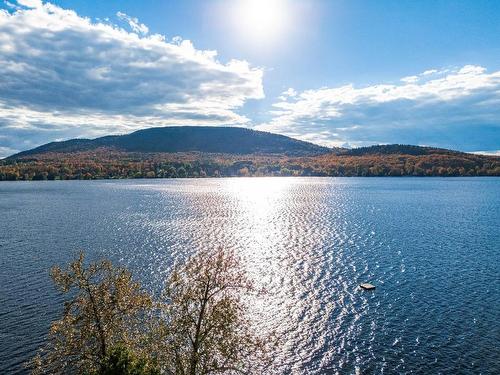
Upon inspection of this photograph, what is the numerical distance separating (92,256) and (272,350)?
192 ft

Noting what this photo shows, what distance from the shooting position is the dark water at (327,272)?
52.6 m

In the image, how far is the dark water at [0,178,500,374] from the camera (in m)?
52.6

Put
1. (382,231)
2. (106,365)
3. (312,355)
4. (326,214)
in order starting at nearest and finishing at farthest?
(106,365)
(312,355)
(382,231)
(326,214)

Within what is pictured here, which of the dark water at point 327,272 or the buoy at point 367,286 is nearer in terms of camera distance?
the dark water at point 327,272

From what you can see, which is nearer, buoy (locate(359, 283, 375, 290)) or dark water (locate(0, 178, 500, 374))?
dark water (locate(0, 178, 500, 374))

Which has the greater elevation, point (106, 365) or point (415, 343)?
point (106, 365)

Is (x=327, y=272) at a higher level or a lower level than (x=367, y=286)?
lower

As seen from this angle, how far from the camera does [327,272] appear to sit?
276ft

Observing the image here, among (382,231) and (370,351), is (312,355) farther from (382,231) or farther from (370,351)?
(382,231)

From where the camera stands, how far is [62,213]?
164875mm

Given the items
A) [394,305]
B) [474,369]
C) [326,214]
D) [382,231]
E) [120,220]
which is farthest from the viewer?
[326,214]

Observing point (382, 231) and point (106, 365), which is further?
point (382, 231)

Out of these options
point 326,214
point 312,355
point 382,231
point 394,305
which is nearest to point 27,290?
point 312,355

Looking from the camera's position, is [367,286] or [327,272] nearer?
[367,286]
